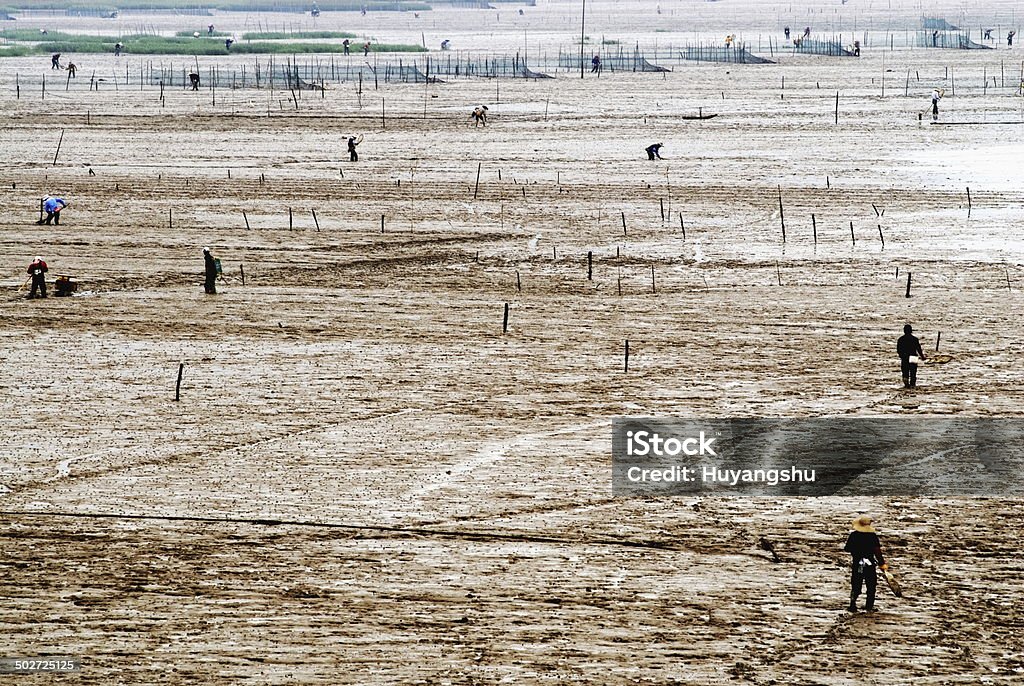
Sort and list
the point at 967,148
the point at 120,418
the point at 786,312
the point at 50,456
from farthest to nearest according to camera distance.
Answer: the point at 967,148, the point at 786,312, the point at 120,418, the point at 50,456

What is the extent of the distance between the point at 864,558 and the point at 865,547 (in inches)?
4.8

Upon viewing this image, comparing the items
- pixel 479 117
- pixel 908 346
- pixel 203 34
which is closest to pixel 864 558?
pixel 908 346

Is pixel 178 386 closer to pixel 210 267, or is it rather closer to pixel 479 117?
pixel 210 267

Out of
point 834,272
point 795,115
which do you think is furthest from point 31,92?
point 834,272

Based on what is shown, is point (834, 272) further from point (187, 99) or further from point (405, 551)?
point (187, 99)

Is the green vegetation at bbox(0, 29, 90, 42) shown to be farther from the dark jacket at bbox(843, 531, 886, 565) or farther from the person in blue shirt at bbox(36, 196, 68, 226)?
the dark jacket at bbox(843, 531, 886, 565)

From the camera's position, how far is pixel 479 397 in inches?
770

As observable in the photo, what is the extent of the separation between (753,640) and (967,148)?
33.6 m

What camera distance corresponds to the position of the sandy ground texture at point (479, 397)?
490 inches

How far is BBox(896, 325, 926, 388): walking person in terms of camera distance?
1961cm

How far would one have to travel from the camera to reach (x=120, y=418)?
18.5 m

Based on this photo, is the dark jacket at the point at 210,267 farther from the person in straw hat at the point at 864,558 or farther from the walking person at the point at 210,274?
the person in straw hat at the point at 864,558

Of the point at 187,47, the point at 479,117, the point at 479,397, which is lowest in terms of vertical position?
the point at 479,397

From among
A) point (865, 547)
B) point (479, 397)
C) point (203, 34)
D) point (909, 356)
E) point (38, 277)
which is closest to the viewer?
point (865, 547)
